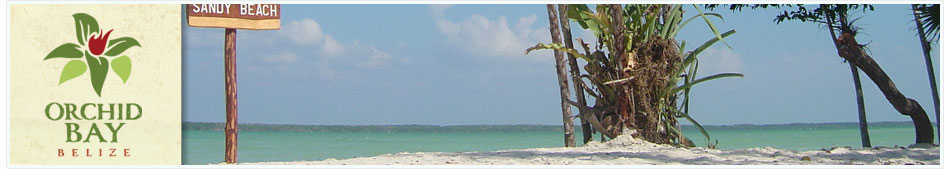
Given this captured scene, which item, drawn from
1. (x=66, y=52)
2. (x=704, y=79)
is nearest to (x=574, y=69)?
(x=704, y=79)

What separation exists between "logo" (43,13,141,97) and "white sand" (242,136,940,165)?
1140 mm

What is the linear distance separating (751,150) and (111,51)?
14.4ft

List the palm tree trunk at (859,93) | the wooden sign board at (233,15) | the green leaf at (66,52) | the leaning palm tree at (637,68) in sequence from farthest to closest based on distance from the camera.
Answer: the palm tree trunk at (859,93) < the leaning palm tree at (637,68) < the wooden sign board at (233,15) < the green leaf at (66,52)

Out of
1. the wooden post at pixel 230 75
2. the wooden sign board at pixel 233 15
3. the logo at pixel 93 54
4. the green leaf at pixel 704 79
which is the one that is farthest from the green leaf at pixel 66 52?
the green leaf at pixel 704 79

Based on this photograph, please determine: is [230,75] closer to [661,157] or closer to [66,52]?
[66,52]

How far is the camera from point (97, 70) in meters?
6.30

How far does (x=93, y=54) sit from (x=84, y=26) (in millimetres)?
189

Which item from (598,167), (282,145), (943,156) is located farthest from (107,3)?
(282,145)

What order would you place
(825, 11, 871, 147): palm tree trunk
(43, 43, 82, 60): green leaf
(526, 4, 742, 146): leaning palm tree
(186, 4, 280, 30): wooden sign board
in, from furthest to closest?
(825, 11, 871, 147): palm tree trunk < (526, 4, 742, 146): leaning palm tree < (186, 4, 280, 30): wooden sign board < (43, 43, 82, 60): green leaf

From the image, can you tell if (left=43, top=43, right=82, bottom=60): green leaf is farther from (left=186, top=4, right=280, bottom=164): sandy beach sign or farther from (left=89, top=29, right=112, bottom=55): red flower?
(left=186, top=4, right=280, bottom=164): sandy beach sign

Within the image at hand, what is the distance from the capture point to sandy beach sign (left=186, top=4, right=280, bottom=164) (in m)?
6.35

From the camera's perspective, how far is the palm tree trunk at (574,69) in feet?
26.5

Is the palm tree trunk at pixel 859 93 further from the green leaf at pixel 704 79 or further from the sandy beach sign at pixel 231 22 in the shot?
the sandy beach sign at pixel 231 22

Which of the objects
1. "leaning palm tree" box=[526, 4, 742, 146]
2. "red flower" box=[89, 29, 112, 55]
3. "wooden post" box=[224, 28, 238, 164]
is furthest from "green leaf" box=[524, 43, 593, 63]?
"red flower" box=[89, 29, 112, 55]
